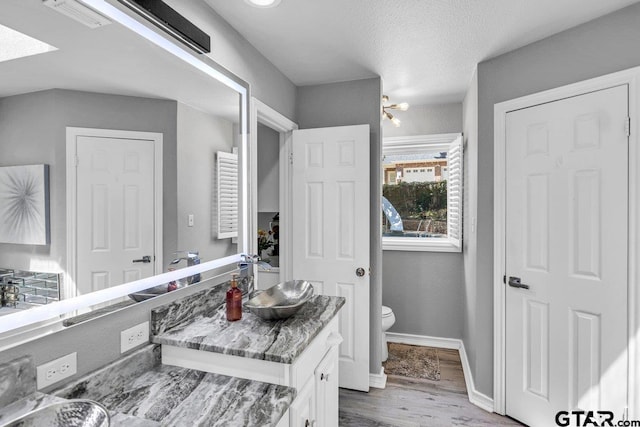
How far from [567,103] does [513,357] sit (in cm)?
166

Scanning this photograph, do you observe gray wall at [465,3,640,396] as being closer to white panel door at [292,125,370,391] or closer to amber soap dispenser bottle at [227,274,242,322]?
white panel door at [292,125,370,391]

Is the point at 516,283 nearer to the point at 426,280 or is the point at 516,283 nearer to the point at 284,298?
the point at 426,280

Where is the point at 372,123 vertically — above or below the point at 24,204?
above

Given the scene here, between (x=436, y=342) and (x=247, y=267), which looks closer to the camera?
(x=247, y=267)

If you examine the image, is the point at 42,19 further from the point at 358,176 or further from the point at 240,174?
the point at 358,176

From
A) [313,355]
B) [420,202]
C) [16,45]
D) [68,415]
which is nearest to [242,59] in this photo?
[16,45]

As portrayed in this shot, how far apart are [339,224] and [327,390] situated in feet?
4.22

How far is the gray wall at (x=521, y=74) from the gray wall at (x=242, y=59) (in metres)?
1.46

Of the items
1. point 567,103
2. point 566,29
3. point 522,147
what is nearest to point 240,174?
point 522,147

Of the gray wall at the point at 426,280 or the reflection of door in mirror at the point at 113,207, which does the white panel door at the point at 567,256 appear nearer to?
the gray wall at the point at 426,280

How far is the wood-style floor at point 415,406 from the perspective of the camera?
2.23m

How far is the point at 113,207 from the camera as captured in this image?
1224 millimetres

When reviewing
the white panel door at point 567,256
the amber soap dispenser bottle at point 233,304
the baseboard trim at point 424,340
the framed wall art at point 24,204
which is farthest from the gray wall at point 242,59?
the baseboard trim at point 424,340

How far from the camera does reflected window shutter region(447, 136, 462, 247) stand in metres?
3.28
